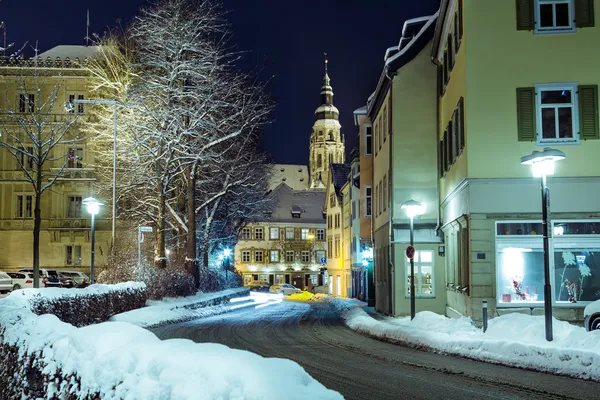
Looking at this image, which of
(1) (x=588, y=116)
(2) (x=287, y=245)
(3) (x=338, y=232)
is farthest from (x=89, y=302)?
(2) (x=287, y=245)

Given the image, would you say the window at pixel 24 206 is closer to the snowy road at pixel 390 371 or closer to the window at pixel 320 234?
the snowy road at pixel 390 371

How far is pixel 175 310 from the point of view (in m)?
30.8

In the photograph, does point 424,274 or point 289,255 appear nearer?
point 424,274

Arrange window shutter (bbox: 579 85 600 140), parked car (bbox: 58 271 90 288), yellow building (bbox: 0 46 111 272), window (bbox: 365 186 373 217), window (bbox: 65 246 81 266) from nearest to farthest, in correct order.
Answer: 1. window shutter (bbox: 579 85 600 140)
2. window (bbox: 365 186 373 217)
3. parked car (bbox: 58 271 90 288)
4. yellow building (bbox: 0 46 111 272)
5. window (bbox: 65 246 81 266)

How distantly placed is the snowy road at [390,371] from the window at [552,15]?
33.0 feet

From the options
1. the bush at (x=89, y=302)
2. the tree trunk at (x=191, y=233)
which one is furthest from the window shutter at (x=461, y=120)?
the tree trunk at (x=191, y=233)

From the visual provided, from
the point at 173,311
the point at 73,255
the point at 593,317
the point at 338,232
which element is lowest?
the point at 173,311

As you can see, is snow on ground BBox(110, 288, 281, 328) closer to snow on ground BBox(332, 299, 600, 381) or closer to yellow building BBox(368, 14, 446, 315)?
snow on ground BBox(332, 299, 600, 381)

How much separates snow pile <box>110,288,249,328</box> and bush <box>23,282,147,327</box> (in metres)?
0.43

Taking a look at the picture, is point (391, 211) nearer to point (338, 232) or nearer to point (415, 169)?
point (415, 169)

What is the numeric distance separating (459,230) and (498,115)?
4.87 metres

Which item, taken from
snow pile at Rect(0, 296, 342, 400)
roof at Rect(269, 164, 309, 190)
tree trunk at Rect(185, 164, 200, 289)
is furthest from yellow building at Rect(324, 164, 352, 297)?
roof at Rect(269, 164, 309, 190)

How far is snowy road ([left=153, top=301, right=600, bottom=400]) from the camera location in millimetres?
11617

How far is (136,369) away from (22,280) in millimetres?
46534
